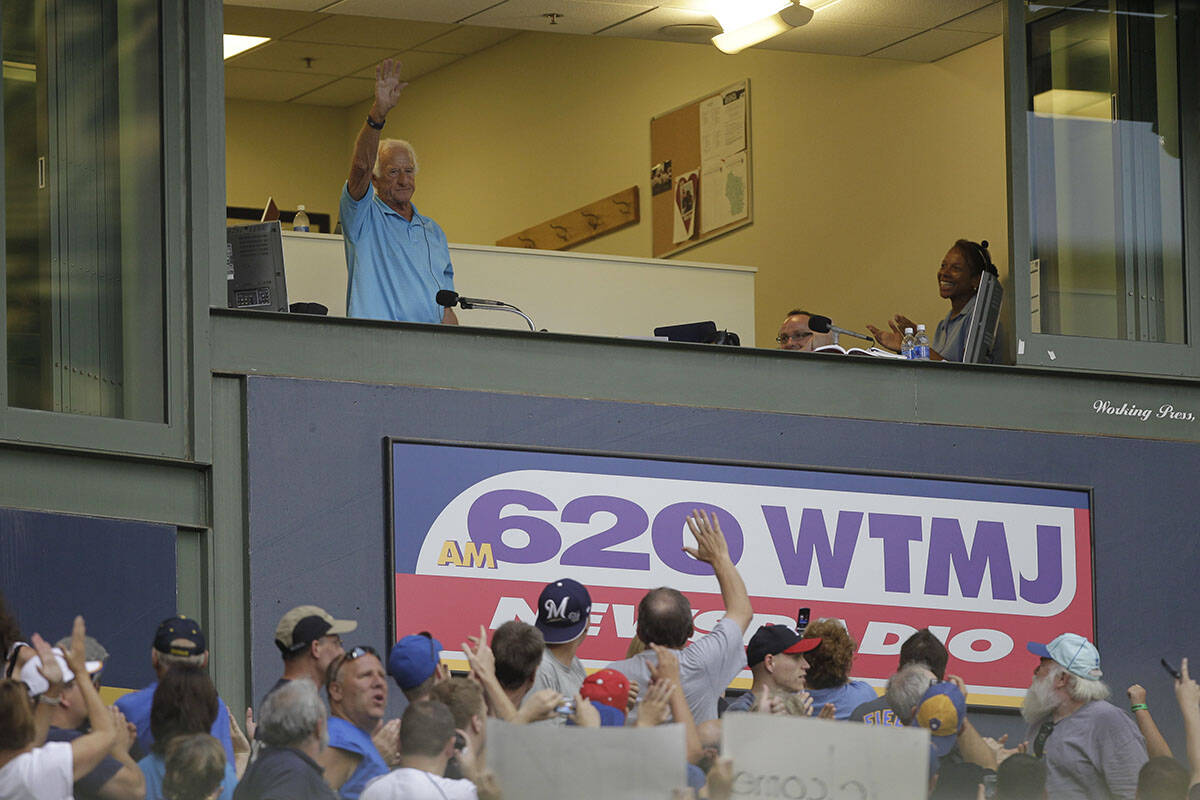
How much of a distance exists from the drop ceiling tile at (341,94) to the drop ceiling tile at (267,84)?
82 mm

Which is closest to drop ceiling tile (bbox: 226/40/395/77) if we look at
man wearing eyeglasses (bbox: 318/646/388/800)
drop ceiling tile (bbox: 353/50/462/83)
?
drop ceiling tile (bbox: 353/50/462/83)

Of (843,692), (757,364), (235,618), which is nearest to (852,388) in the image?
(757,364)

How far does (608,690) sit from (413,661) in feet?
1.94

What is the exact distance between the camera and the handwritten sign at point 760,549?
7.99 meters

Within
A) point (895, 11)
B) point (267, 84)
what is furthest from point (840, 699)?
point (267, 84)

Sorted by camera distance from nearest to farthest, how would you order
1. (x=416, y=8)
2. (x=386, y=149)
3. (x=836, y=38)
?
1. (x=386, y=149)
2. (x=416, y=8)
3. (x=836, y=38)

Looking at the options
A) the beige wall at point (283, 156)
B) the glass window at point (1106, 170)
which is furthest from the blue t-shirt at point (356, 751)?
the beige wall at point (283, 156)

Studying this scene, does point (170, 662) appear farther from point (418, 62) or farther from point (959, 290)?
point (418, 62)

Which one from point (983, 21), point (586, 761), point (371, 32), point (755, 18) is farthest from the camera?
point (371, 32)

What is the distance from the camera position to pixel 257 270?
8.53m

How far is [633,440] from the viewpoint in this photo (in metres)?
8.36

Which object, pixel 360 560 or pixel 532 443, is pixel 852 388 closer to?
pixel 532 443

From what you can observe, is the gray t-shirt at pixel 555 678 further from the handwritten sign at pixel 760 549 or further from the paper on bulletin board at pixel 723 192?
the paper on bulletin board at pixel 723 192

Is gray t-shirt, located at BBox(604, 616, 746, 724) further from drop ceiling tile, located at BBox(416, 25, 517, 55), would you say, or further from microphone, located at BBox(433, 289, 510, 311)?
drop ceiling tile, located at BBox(416, 25, 517, 55)
